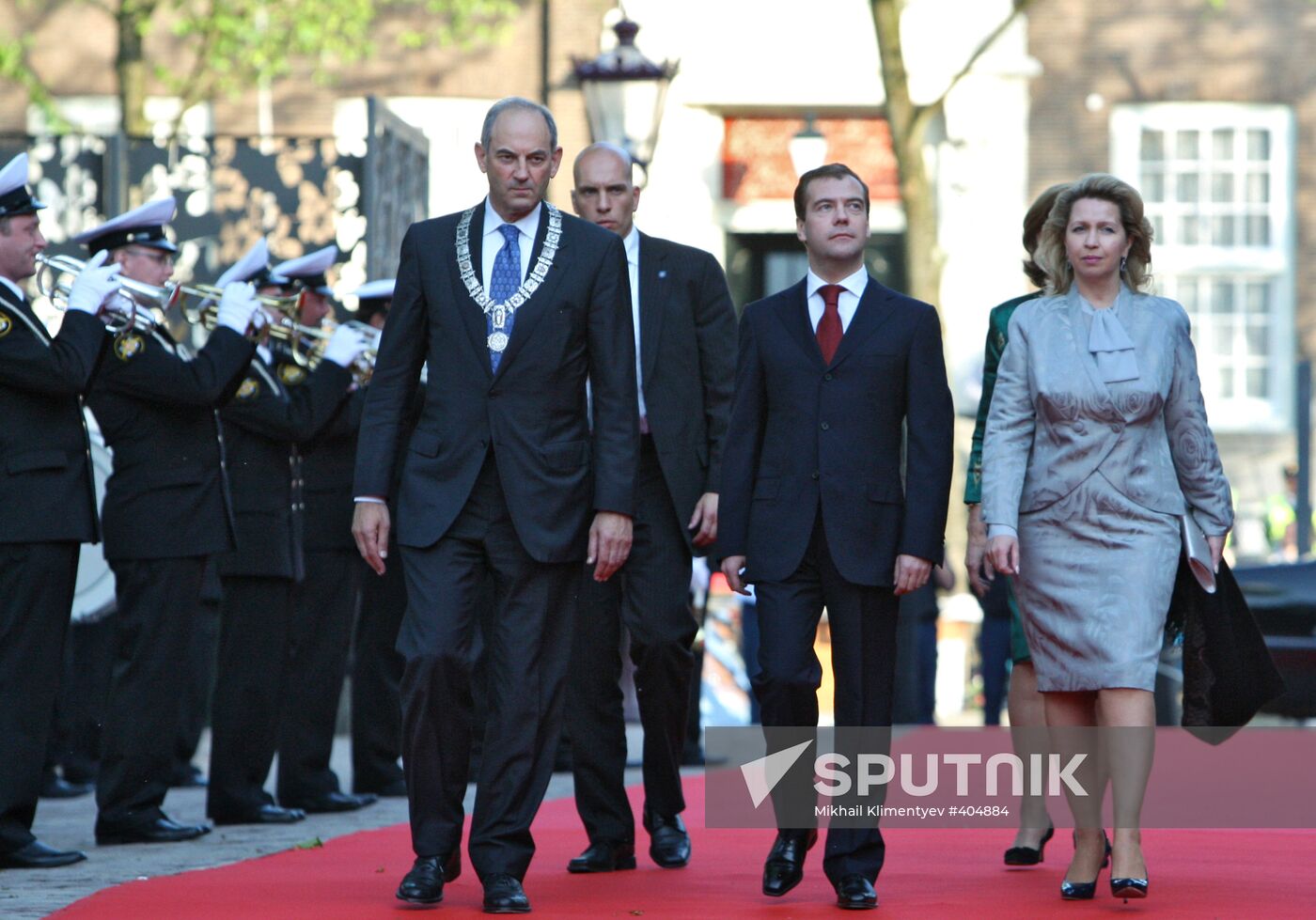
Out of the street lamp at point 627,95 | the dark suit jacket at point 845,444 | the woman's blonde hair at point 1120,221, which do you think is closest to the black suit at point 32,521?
the dark suit jacket at point 845,444

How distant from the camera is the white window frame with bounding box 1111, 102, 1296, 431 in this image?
22.9 m

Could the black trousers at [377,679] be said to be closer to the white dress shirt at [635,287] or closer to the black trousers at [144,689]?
the black trousers at [144,689]

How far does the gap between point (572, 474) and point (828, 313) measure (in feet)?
2.87

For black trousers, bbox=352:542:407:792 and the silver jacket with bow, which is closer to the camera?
the silver jacket with bow

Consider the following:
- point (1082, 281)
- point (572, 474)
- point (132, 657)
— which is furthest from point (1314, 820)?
point (132, 657)

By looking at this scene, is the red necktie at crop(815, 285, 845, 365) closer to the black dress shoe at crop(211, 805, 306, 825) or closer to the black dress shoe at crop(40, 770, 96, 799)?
the black dress shoe at crop(211, 805, 306, 825)

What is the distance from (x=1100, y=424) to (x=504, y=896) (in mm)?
2063

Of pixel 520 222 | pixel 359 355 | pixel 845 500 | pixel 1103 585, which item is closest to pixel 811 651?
pixel 845 500

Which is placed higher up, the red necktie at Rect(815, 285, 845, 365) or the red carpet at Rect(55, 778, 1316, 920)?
the red necktie at Rect(815, 285, 845, 365)

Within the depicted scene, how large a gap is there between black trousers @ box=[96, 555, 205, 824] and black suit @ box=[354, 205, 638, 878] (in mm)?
1913

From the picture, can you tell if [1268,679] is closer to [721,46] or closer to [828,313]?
[828,313]

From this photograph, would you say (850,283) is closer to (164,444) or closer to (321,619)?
(164,444)

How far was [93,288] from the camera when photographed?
743cm

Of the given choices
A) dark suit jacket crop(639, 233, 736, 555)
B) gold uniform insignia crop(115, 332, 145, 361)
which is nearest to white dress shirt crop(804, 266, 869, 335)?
dark suit jacket crop(639, 233, 736, 555)
